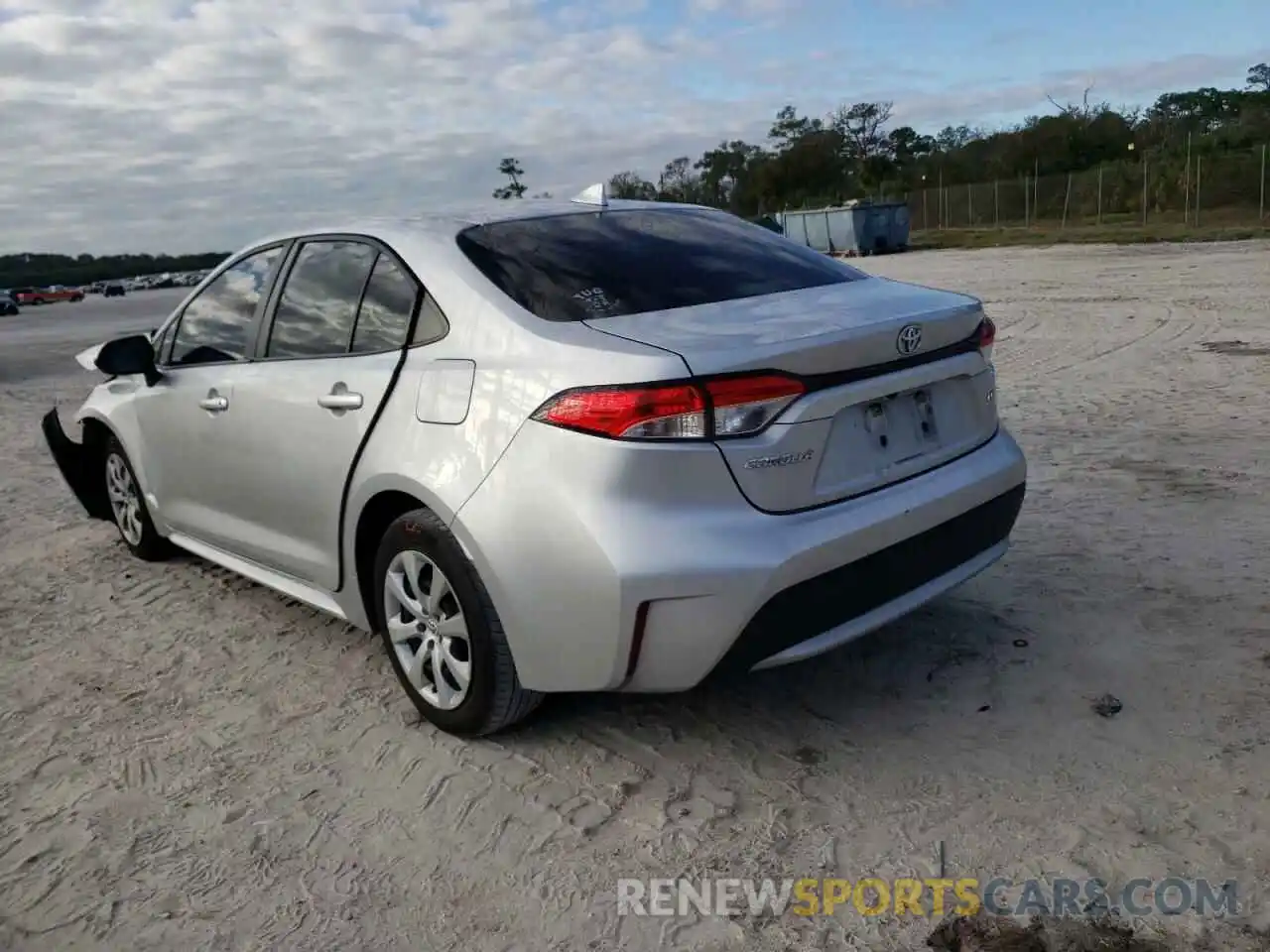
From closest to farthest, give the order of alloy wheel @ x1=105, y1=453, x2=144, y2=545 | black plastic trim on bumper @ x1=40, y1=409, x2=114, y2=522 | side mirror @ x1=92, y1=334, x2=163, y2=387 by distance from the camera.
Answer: side mirror @ x1=92, y1=334, x2=163, y2=387, alloy wheel @ x1=105, y1=453, x2=144, y2=545, black plastic trim on bumper @ x1=40, y1=409, x2=114, y2=522

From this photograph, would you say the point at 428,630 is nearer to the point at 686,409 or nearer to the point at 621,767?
the point at 621,767

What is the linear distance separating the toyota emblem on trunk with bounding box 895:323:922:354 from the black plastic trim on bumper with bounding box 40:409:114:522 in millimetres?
4303

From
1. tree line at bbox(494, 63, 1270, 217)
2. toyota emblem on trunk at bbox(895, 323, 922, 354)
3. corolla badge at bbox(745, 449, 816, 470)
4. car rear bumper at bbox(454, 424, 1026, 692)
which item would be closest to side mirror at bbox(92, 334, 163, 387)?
car rear bumper at bbox(454, 424, 1026, 692)

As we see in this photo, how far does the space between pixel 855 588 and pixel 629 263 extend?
1.24 metres

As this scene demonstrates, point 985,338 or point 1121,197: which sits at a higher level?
point 985,338

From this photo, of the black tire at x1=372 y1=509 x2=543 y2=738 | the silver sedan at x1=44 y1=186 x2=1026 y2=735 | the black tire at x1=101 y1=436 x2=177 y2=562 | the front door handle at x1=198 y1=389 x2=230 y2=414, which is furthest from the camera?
the black tire at x1=101 y1=436 x2=177 y2=562

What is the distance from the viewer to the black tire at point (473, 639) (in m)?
3.05

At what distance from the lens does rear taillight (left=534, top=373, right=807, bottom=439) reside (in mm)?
2711

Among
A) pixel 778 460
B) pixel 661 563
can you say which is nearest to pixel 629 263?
pixel 778 460

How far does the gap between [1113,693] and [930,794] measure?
34.0 inches

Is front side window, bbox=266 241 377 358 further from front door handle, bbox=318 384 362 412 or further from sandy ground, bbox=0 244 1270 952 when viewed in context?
sandy ground, bbox=0 244 1270 952

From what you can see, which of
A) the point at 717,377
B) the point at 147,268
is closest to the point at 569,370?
the point at 717,377

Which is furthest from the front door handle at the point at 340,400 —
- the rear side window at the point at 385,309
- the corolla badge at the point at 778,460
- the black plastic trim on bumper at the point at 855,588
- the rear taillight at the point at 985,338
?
the rear taillight at the point at 985,338

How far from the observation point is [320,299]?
384cm
